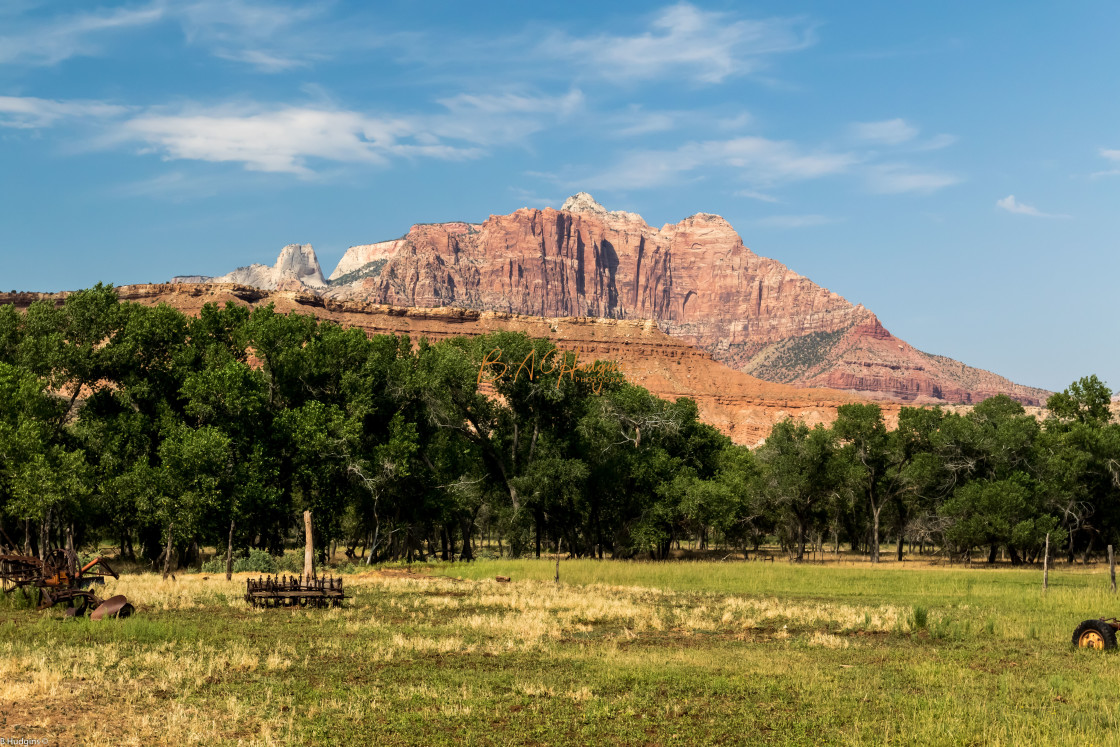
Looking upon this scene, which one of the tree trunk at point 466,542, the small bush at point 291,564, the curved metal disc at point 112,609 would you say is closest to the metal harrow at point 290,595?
the curved metal disc at point 112,609

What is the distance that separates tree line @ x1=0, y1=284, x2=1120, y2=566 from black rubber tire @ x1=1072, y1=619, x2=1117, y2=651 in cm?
3433

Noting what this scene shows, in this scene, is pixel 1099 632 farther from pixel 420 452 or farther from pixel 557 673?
pixel 420 452

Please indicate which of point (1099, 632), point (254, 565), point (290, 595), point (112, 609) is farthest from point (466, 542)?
point (1099, 632)

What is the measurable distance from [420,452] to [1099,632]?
4091 cm

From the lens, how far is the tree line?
44125 mm

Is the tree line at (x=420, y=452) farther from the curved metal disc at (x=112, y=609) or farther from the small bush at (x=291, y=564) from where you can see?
the curved metal disc at (x=112, y=609)

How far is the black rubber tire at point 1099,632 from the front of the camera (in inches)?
811

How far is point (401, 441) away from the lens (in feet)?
167

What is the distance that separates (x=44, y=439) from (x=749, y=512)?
45.0 meters

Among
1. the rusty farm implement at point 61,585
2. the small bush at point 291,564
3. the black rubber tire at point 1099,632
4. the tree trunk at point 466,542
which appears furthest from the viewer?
the tree trunk at point 466,542

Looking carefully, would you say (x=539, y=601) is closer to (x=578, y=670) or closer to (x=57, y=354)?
(x=578, y=670)

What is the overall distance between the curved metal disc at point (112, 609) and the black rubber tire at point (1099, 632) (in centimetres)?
2292

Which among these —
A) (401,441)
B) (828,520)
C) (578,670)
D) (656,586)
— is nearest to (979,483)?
(828,520)

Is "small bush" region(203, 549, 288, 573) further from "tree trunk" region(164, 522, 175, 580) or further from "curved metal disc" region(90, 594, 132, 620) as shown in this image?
"curved metal disc" region(90, 594, 132, 620)
